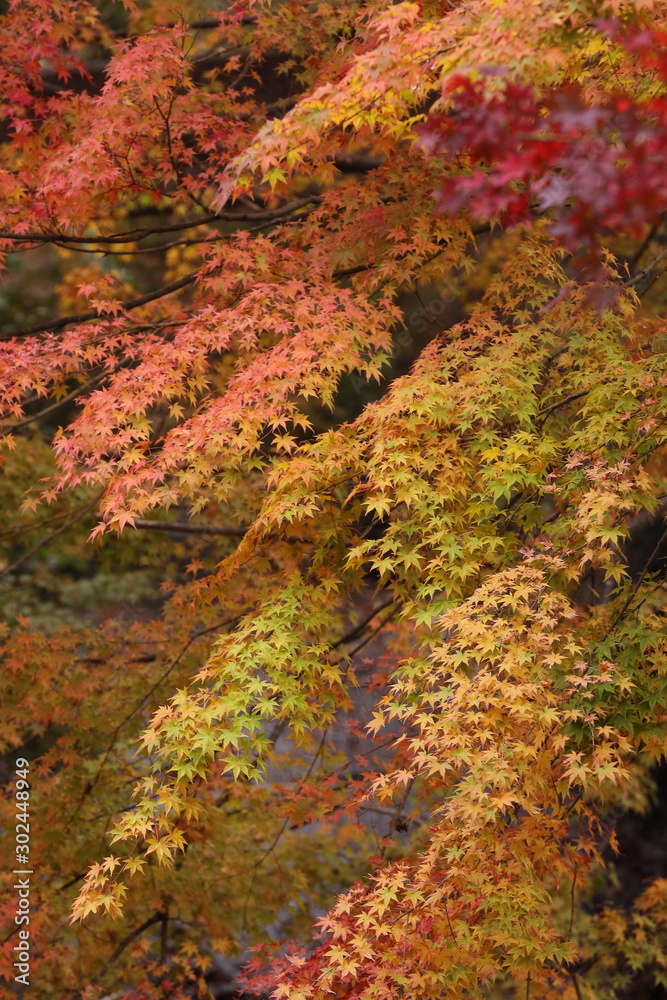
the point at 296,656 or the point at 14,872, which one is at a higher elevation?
the point at 296,656

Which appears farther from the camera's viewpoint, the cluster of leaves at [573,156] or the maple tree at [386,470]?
the maple tree at [386,470]

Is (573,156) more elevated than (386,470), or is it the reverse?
(573,156)

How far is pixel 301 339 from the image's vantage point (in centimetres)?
446

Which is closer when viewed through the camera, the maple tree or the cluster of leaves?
the cluster of leaves

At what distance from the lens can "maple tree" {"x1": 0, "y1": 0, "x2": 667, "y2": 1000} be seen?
357 centimetres

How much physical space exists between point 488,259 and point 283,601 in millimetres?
8021

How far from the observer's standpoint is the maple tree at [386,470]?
3566 millimetres

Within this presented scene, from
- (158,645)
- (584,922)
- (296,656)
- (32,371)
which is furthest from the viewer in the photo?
(584,922)

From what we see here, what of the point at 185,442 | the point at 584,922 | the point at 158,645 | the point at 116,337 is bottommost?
the point at 584,922

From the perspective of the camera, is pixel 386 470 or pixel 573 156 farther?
pixel 386 470

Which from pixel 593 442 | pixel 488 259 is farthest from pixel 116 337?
pixel 488 259

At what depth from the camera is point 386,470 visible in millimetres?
4168

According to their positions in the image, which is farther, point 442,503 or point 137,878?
point 137,878

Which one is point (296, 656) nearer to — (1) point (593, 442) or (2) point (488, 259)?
(1) point (593, 442)
